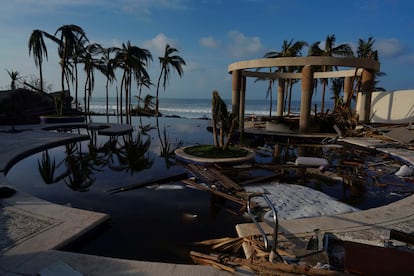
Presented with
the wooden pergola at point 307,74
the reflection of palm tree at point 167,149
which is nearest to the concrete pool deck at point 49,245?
the reflection of palm tree at point 167,149

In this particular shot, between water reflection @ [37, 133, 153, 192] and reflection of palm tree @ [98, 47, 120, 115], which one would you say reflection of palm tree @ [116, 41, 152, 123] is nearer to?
reflection of palm tree @ [98, 47, 120, 115]

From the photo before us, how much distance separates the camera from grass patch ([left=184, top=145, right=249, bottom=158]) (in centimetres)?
1022

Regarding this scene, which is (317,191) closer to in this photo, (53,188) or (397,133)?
(53,188)

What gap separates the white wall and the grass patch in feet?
38.6

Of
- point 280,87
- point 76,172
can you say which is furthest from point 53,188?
point 280,87

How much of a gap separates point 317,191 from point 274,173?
187 centimetres

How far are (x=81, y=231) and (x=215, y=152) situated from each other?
668cm

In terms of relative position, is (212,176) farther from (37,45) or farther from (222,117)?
(37,45)

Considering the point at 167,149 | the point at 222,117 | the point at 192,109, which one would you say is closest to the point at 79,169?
the point at 167,149

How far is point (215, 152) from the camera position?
34.3 ft

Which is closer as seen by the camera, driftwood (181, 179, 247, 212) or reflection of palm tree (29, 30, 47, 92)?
driftwood (181, 179, 247, 212)

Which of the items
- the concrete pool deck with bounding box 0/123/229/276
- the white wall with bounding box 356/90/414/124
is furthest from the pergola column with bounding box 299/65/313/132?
the concrete pool deck with bounding box 0/123/229/276

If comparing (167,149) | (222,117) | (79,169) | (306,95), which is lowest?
(79,169)

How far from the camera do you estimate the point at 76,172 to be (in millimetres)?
8617
